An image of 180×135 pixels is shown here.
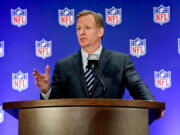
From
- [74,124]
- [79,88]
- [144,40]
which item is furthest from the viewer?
[144,40]

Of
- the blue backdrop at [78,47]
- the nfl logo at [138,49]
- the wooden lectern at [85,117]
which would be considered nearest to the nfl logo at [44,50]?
the blue backdrop at [78,47]

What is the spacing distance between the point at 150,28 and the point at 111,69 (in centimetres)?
109

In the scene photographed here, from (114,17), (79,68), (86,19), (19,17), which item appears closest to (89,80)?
(79,68)

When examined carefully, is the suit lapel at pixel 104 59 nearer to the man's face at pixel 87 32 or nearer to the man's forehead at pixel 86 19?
the man's face at pixel 87 32

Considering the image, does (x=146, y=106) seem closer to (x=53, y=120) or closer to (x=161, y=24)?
(x=53, y=120)

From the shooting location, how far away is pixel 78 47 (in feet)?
11.6

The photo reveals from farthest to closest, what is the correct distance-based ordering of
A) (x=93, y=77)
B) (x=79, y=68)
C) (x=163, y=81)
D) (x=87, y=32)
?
(x=163, y=81), (x=87, y=32), (x=79, y=68), (x=93, y=77)

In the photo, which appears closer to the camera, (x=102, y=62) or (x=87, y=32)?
(x=102, y=62)

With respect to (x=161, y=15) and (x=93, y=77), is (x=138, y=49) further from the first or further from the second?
(x=93, y=77)

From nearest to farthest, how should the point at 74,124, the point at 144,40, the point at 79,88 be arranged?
1. the point at 74,124
2. the point at 79,88
3. the point at 144,40

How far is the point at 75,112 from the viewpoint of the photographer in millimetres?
1631

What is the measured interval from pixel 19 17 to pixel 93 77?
1.53 m

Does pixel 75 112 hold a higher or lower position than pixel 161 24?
lower

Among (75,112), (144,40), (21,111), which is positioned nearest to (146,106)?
(75,112)
